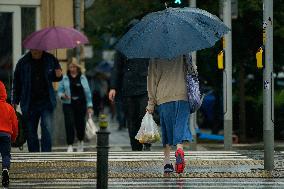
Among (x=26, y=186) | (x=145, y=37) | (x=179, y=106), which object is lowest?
(x=26, y=186)

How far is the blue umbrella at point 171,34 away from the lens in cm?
1354

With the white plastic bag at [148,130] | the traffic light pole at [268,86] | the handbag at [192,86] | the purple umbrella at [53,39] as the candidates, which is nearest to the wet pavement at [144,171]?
the traffic light pole at [268,86]

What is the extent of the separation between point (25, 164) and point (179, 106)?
2.72 meters

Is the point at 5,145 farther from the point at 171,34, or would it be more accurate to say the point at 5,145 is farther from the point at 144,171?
the point at 171,34

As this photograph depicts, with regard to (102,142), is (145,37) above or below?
above

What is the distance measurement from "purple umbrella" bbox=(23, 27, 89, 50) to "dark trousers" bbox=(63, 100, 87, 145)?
4.65 ft

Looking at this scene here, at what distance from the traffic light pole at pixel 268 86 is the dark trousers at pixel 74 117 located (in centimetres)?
670

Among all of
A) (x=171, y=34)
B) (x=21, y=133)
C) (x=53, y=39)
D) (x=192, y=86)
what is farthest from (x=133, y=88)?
(x=171, y=34)

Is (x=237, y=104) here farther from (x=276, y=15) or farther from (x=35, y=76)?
(x=35, y=76)

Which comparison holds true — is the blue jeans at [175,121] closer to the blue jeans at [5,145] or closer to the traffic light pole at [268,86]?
the traffic light pole at [268,86]

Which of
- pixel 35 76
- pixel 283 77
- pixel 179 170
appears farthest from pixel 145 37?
pixel 283 77

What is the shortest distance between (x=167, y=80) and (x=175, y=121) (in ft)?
1.69

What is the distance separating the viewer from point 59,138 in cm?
2412

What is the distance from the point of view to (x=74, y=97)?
20.7m
